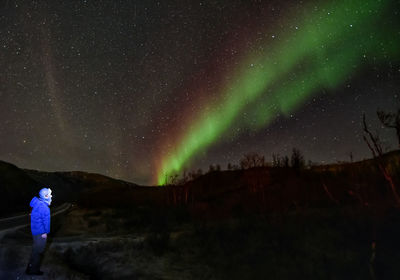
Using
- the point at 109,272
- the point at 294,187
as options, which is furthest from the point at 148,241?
the point at 294,187

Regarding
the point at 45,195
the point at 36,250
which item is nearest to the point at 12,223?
the point at 36,250

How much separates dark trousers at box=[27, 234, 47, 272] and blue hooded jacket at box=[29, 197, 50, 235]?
14 centimetres

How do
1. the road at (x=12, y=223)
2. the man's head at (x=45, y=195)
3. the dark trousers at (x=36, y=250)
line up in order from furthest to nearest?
the road at (x=12, y=223) < the man's head at (x=45, y=195) < the dark trousers at (x=36, y=250)

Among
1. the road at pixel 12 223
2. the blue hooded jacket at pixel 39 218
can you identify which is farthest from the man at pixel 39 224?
the road at pixel 12 223

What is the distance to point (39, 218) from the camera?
6.56m

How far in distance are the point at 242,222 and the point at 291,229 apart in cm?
280

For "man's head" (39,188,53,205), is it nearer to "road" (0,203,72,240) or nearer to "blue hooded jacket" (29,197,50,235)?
"blue hooded jacket" (29,197,50,235)

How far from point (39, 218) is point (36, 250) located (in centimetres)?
72

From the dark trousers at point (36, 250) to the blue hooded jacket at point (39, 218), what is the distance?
0.45 ft

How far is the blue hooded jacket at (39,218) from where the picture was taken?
257 inches

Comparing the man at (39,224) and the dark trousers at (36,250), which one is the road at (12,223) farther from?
the man at (39,224)

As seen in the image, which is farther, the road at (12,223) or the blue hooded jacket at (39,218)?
the road at (12,223)

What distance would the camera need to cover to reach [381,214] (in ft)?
45.5

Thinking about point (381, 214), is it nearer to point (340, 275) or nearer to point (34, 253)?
point (340, 275)
